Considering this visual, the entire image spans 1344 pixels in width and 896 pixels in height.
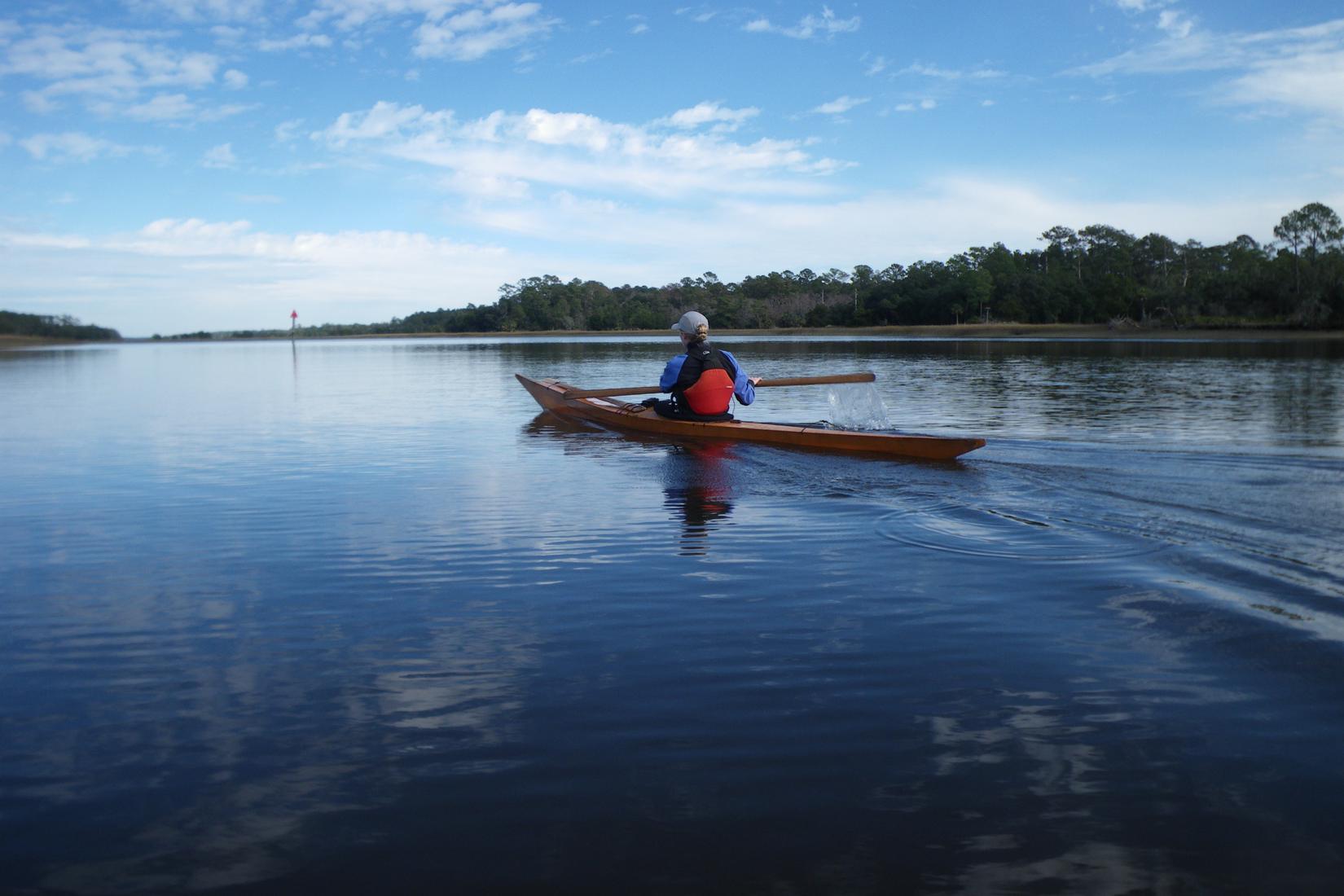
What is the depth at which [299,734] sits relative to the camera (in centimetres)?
393

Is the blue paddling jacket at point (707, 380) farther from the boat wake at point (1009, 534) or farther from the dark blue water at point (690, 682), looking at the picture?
the boat wake at point (1009, 534)

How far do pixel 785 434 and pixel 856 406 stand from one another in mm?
1428

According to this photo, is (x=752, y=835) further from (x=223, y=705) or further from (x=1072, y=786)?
(x=223, y=705)

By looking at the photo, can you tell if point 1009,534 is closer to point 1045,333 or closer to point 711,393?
point 711,393

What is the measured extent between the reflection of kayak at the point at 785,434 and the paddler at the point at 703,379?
0.27 metres

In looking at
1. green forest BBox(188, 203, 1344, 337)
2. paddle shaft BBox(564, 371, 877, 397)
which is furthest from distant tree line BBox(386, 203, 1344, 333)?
paddle shaft BBox(564, 371, 877, 397)

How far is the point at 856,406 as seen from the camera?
12641mm

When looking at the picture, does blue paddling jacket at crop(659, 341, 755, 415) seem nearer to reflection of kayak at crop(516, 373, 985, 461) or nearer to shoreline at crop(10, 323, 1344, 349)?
reflection of kayak at crop(516, 373, 985, 461)

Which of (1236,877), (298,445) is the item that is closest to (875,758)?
(1236,877)

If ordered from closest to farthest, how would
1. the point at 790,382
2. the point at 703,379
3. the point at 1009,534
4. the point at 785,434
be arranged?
the point at 1009,534 → the point at 785,434 → the point at 703,379 → the point at 790,382

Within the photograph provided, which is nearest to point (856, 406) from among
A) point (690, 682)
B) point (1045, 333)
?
point (690, 682)

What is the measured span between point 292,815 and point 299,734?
0.68 meters

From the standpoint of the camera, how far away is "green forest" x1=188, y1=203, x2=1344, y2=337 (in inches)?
2520

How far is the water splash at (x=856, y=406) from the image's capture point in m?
12.3
